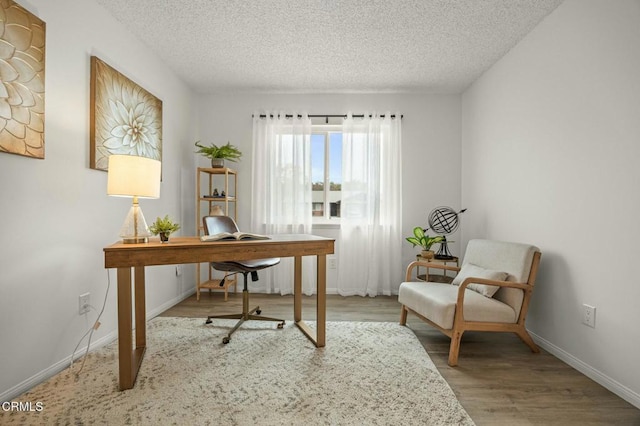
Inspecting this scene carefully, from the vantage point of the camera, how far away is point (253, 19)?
97.6 inches

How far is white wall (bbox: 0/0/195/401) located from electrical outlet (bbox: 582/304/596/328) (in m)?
3.43

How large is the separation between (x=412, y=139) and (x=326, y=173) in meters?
1.20

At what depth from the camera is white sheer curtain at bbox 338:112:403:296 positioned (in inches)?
154

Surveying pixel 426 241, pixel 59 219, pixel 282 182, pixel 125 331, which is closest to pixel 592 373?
pixel 426 241

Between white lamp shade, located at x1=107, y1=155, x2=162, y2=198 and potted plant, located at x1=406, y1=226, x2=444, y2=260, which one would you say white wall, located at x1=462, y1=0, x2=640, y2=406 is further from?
white lamp shade, located at x1=107, y1=155, x2=162, y2=198

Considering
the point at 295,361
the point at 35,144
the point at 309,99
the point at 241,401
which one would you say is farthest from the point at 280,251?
the point at 309,99

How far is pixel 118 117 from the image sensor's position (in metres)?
2.49

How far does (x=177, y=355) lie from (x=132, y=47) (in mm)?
2609

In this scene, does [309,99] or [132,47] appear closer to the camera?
[132,47]

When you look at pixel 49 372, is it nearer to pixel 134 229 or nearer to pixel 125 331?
pixel 125 331

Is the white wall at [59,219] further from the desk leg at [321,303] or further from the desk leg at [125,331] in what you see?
the desk leg at [321,303]

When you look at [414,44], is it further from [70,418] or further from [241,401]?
[70,418]

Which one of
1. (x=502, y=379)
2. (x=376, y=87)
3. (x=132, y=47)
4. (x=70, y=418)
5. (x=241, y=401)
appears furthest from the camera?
(x=376, y=87)

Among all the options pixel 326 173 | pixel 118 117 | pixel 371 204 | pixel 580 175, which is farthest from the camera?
pixel 326 173
